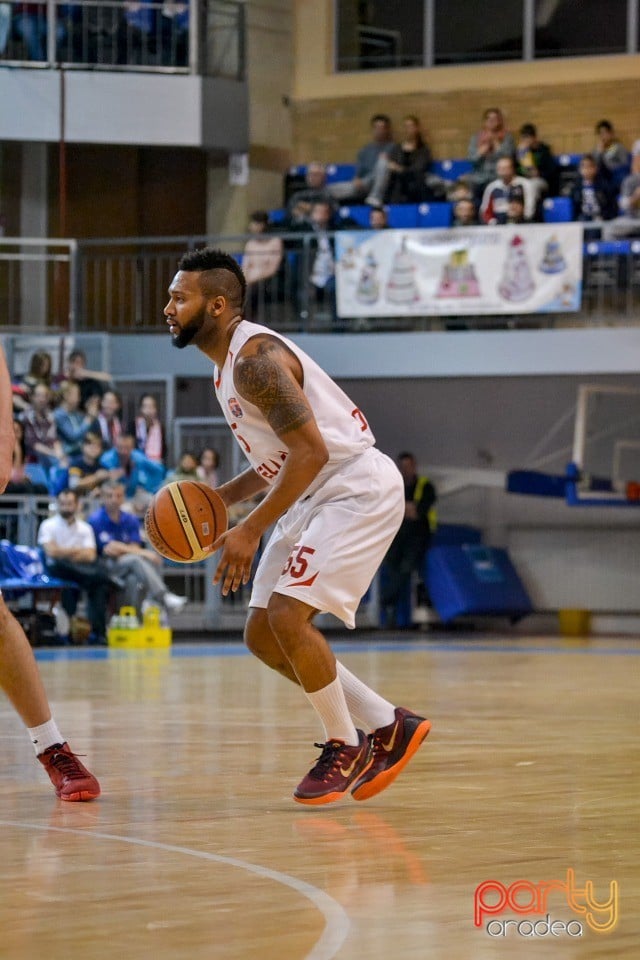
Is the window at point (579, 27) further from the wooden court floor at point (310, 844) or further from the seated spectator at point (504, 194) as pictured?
the wooden court floor at point (310, 844)

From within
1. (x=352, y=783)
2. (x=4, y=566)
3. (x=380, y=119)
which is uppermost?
(x=380, y=119)

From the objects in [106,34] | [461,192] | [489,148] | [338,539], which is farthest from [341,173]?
[338,539]

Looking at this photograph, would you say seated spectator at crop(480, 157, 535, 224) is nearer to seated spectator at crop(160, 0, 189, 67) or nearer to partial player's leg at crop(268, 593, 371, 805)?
seated spectator at crop(160, 0, 189, 67)

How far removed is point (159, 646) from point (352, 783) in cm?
1069

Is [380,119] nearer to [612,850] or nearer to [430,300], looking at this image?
Answer: [430,300]

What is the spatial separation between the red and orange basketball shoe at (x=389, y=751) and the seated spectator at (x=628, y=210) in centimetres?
1324

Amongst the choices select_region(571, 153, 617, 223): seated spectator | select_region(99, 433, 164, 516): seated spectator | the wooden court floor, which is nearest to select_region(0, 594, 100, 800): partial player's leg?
the wooden court floor

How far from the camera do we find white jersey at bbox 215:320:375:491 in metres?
5.86

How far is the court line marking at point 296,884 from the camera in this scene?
366 centimetres

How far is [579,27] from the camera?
22578 mm

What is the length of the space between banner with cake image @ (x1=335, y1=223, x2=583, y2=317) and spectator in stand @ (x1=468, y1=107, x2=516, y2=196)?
5.39 feet

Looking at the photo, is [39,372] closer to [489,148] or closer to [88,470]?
[88,470]

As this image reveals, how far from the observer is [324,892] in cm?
425

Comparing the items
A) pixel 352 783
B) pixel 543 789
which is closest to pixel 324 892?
pixel 352 783
